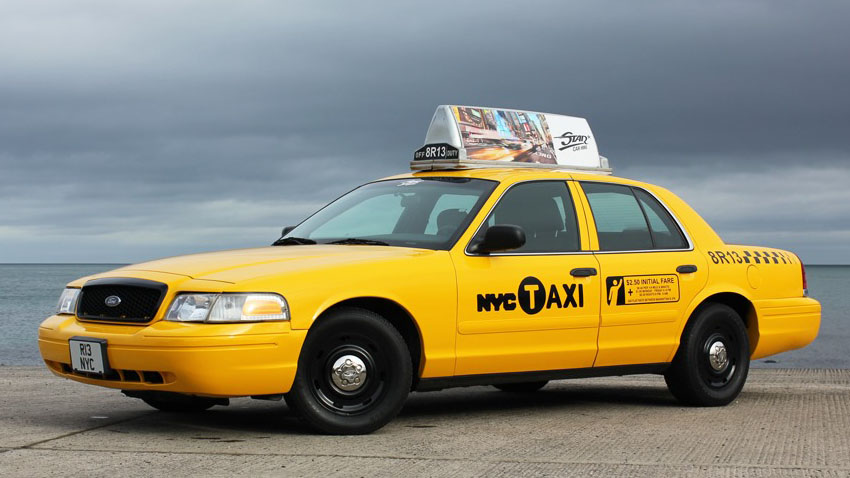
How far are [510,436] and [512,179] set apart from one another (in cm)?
192

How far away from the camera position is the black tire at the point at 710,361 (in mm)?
8688

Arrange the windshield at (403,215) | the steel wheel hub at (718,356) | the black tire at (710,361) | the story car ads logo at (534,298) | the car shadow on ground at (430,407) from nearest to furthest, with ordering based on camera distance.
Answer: the car shadow on ground at (430,407) < the story car ads logo at (534,298) < the windshield at (403,215) < the black tire at (710,361) < the steel wheel hub at (718,356)

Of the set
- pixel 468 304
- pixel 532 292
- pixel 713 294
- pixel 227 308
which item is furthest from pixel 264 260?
pixel 713 294

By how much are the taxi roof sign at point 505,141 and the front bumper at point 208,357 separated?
2.37 metres

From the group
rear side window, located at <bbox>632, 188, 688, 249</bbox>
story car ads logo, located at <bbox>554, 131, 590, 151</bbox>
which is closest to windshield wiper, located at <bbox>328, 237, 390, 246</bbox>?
story car ads logo, located at <bbox>554, 131, 590, 151</bbox>

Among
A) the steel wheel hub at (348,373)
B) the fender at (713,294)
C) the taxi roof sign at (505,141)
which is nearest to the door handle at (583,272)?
the fender at (713,294)

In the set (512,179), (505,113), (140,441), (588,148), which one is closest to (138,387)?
(140,441)

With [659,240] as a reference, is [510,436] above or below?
below

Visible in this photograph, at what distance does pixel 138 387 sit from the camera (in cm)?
675

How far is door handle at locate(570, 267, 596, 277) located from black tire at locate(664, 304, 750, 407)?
110cm

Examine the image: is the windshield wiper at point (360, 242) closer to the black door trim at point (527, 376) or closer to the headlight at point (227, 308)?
the black door trim at point (527, 376)

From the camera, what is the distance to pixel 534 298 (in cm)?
773

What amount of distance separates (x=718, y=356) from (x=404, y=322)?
2831 millimetres

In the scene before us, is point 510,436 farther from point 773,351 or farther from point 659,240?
point 773,351
